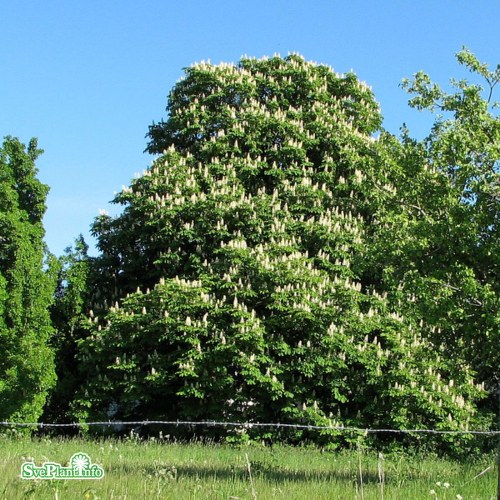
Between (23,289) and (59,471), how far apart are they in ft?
36.2

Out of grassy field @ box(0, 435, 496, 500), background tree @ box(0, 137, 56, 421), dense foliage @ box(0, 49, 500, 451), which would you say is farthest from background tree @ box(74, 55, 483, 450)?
grassy field @ box(0, 435, 496, 500)

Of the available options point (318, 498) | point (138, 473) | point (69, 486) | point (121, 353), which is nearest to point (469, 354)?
point (318, 498)

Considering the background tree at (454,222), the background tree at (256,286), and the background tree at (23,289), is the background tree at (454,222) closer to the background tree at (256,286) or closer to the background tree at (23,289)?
the background tree at (256,286)

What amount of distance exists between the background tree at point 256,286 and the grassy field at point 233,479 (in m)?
2.88

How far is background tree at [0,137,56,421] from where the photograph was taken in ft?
56.8

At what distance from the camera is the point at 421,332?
1773cm

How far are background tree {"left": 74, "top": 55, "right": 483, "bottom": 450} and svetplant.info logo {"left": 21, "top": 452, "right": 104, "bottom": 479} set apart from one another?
7.08 meters

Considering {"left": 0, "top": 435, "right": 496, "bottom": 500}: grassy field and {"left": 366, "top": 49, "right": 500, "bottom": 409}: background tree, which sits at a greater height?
{"left": 366, "top": 49, "right": 500, "bottom": 409}: background tree

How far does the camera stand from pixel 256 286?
17.0m

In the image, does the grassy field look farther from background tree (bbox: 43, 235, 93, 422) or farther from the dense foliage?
background tree (bbox: 43, 235, 93, 422)

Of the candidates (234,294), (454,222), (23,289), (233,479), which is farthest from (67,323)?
(454,222)

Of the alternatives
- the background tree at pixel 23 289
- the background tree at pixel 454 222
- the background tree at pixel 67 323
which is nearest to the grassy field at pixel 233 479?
the background tree at pixel 454 222

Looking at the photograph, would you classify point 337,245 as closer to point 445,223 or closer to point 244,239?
point 244,239

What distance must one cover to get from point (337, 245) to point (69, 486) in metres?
11.6
